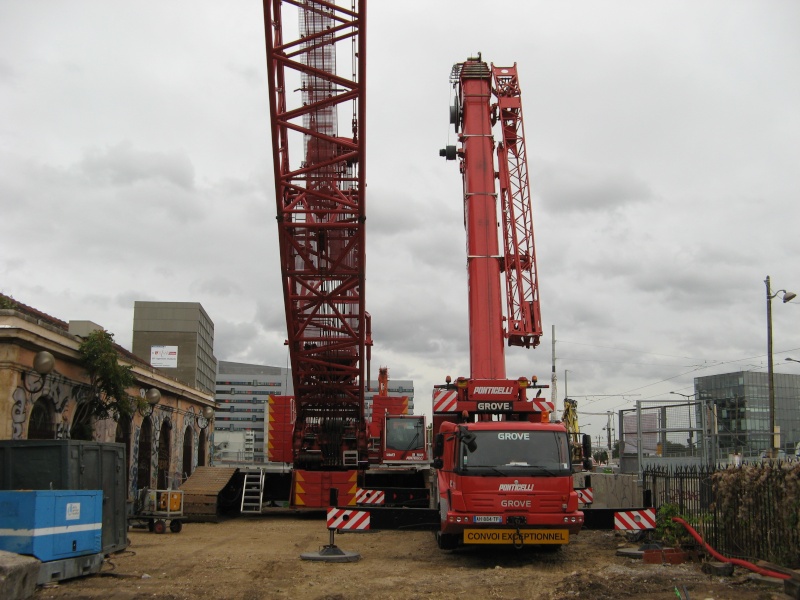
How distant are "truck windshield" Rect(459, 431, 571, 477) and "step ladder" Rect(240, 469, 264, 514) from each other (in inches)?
451

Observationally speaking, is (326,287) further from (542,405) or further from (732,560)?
(732,560)

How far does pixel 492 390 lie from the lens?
1491 centimetres

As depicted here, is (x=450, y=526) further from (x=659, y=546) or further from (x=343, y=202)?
(x=343, y=202)

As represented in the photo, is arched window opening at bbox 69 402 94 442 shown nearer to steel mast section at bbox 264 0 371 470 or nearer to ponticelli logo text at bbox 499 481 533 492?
steel mast section at bbox 264 0 371 470

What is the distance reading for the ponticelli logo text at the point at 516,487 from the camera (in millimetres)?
12461

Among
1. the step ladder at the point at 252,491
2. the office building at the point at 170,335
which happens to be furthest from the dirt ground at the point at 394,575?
the office building at the point at 170,335

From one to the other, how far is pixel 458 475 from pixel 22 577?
6286 millimetres

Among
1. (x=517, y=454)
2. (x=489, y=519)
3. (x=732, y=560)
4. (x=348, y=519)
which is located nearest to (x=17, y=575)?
(x=348, y=519)

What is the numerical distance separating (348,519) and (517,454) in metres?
3.20

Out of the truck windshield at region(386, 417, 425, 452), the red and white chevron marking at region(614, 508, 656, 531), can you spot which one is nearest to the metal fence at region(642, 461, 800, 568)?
the red and white chevron marking at region(614, 508, 656, 531)

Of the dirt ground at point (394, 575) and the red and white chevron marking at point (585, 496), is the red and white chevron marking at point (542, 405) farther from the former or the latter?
the dirt ground at point (394, 575)

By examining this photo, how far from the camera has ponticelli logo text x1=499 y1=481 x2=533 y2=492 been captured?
12.5m

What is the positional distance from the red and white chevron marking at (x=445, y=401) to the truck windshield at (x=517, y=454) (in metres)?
2.09

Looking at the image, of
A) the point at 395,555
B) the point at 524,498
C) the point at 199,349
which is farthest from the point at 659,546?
the point at 199,349
